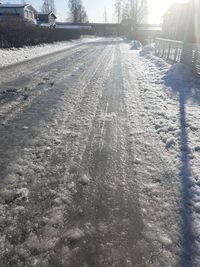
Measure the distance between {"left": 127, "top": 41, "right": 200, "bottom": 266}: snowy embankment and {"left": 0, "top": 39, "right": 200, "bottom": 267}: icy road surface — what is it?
14 mm

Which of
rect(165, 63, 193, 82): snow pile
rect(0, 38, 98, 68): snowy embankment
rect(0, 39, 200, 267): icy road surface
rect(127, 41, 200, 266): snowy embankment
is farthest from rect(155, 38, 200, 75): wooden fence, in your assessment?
rect(0, 38, 98, 68): snowy embankment

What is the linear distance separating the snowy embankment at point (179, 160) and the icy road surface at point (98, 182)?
14 millimetres

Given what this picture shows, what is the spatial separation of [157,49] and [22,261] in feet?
71.5

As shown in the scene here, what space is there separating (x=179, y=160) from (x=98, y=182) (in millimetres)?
1565

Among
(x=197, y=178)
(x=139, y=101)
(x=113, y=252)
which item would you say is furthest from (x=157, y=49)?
(x=113, y=252)

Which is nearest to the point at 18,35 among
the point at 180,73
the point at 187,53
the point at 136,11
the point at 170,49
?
the point at 170,49

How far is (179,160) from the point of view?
457cm

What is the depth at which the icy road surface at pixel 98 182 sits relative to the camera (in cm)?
271

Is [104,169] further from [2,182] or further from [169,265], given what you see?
[169,265]

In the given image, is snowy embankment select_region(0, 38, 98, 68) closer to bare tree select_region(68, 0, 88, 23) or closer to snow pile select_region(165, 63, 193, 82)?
snow pile select_region(165, 63, 193, 82)

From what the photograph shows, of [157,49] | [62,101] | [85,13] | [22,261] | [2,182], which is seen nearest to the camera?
[22,261]

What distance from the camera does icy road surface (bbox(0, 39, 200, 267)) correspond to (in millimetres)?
2715

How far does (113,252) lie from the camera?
8.82 feet

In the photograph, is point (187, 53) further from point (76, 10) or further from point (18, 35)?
point (76, 10)
